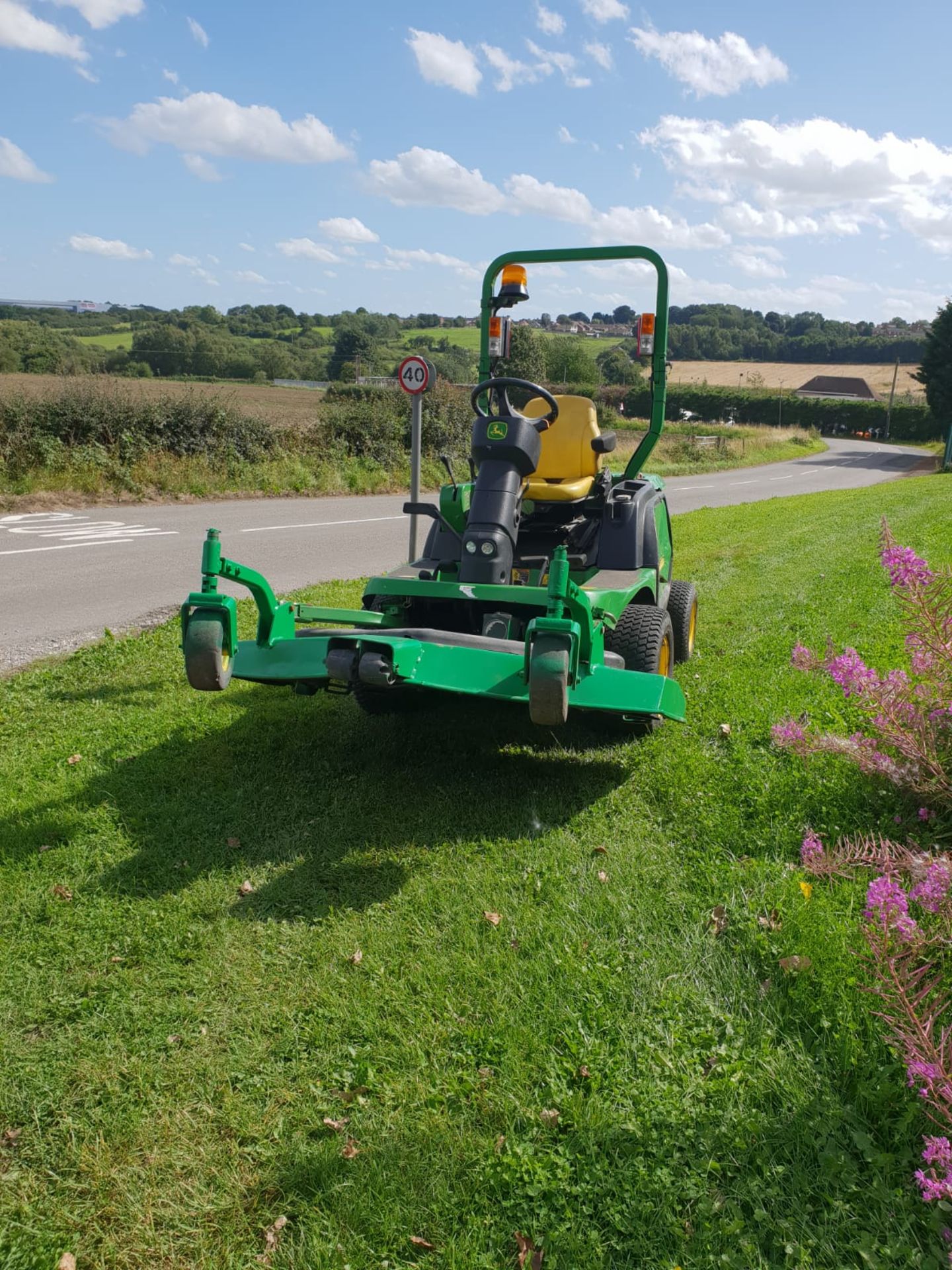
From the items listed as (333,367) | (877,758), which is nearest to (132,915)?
(877,758)

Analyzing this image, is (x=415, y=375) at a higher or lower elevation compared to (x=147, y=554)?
higher

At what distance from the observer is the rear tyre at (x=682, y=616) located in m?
5.87

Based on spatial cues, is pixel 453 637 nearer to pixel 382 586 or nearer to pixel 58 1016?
pixel 382 586

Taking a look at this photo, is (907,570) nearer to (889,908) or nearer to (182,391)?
(889,908)

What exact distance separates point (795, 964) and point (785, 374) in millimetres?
88434

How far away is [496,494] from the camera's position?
4.55 m

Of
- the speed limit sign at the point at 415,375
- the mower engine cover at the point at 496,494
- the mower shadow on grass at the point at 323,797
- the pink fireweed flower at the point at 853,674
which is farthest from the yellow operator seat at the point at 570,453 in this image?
the speed limit sign at the point at 415,375

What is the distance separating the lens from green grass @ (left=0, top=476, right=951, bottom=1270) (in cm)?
204

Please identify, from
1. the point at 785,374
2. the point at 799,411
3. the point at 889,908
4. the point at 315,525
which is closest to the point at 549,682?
the point at 889,908

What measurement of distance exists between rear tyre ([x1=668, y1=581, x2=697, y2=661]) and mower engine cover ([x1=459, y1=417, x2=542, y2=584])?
5.33ft

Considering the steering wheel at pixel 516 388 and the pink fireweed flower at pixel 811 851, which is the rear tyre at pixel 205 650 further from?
the pink fireweed flower at pixel 811 851

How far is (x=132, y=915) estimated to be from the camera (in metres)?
3.12

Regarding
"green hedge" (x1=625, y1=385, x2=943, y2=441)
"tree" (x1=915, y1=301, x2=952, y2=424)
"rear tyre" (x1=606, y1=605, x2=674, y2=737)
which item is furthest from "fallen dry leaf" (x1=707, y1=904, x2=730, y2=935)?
"green hedge" (x1=625, y1=385, x2=943, y2=441)

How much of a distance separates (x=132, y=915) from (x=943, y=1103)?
8.00 feet
